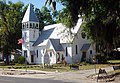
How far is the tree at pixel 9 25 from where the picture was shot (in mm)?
72188

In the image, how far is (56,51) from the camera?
62.5m

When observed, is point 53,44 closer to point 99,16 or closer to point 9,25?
point 9,25

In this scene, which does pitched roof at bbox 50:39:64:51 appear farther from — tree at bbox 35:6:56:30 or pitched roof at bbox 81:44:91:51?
tree at bbox 35:6:56:30

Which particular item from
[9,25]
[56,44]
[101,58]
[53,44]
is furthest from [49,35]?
[101,58]

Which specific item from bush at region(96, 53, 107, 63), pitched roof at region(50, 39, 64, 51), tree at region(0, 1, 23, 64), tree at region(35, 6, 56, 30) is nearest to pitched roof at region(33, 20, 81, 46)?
pitched roof at region(50, 39, 64, 51)

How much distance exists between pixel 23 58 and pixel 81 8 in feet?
148

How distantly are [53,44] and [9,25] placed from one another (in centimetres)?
1683

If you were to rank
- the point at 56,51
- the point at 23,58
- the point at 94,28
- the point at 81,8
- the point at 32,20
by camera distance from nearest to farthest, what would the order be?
1. the point at 81,8
2. the point at 94,28
3. the point at 56,51
4. the point at 23,58
5. the point at 32,20

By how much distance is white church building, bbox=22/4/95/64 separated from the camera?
6181cm

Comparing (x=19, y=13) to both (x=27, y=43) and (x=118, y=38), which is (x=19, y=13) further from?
(x=118, y=38)

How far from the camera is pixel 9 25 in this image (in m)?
75.3

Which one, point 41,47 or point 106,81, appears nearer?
point 106,81

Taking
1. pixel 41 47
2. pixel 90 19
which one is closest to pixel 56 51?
pixel 41 47

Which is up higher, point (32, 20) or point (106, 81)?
point (32, 20)
